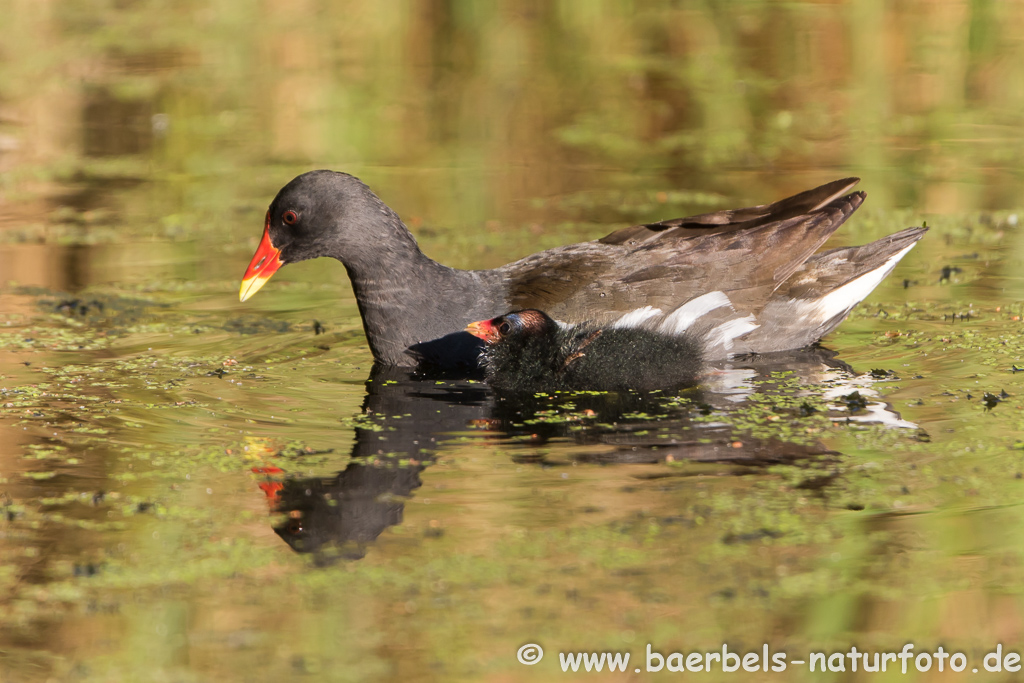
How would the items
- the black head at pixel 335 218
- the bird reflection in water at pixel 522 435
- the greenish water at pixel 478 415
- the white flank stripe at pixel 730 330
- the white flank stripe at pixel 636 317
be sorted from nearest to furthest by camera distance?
the greenish water at pixel 478 415
the bird reflection in water at pixel 522 435
the white flank stripe at pixel 636 317
the white flank stripe at pixel 730 330
the black head at pixel 335 218

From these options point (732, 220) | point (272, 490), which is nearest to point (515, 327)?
point (732, 220)

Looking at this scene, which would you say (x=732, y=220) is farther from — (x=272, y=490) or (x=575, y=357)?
(x=272, y=490)

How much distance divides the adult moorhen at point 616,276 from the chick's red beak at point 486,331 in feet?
0.99

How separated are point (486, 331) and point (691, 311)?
0.86 metres

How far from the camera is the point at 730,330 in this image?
5543 mm

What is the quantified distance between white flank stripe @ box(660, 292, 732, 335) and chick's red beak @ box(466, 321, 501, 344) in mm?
691

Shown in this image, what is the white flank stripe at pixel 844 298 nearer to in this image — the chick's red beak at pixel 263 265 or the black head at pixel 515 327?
the black head at pixel 515 327

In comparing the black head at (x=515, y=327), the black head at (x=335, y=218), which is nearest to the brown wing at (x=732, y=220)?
the black head at (x=515, y=327)

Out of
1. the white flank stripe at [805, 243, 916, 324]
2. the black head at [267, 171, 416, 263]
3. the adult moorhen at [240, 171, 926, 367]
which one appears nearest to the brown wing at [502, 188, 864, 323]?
the adult moorhen at [240, 171, 926, 367]

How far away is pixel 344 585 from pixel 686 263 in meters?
2.59

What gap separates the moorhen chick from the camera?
5062 mm

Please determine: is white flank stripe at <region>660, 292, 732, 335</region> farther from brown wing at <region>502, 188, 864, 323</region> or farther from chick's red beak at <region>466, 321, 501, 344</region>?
chick's red beak at <region>466, 321, 501, 344</region>

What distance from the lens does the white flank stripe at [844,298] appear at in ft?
18.7

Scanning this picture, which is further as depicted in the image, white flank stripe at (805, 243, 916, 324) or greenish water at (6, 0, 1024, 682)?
white flank stripe at (805, 243, 916, 324)
